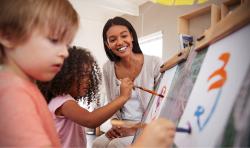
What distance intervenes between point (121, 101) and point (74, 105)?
0.56ft

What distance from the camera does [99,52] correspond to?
404cm

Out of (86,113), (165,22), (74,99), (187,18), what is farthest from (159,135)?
(165,22)

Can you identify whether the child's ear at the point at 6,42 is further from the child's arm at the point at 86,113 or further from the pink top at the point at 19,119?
the child's arm at the point at 86,113

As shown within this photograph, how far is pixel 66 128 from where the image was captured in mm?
1013

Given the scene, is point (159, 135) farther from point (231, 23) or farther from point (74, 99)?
point (74, 99)

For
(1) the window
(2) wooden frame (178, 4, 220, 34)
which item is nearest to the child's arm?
(2) wooden frame (178, 4, 220, 34)

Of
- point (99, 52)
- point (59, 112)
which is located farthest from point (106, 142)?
point (99, 52)

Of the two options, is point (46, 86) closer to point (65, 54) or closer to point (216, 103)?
point (65, 54)

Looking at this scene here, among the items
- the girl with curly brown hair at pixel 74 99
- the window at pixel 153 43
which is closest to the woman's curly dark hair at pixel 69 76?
the girl with curly brown hair at pixel 74 99

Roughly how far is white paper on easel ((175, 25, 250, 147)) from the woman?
2.47ft

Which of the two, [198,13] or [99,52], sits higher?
[198,13]

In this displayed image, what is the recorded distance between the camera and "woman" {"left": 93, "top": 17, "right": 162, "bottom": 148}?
4.14ft

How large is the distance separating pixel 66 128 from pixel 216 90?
0.73 metres

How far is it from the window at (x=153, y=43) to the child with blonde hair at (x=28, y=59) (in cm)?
268
